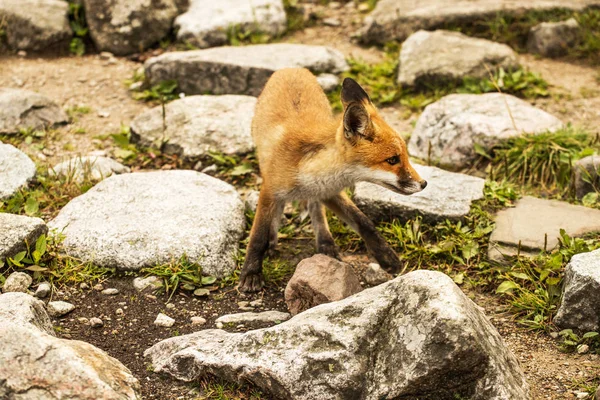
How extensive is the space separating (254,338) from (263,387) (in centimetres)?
29

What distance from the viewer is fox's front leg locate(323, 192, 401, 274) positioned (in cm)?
588

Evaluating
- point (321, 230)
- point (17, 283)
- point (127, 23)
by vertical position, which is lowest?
point (321, 230)

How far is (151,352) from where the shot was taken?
4.67 metres

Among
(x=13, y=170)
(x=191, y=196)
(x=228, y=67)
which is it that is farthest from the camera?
(x=228, y=67)

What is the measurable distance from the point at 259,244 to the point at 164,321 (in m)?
1.04

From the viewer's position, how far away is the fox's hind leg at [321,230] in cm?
614

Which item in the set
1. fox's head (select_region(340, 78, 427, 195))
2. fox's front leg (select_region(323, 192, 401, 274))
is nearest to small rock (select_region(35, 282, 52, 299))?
fox's front leg (select_region(323, 192, 401, 274))

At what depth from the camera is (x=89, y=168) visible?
22.2 ft

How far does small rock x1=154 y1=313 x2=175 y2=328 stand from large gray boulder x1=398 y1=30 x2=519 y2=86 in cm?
473

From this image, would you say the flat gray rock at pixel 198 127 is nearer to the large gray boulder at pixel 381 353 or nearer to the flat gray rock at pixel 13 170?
the flat gray rock at pixel 13 170

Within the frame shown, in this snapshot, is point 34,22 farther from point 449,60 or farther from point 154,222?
point 449,60

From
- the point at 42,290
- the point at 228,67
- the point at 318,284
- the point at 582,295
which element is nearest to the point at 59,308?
the point at 42,290

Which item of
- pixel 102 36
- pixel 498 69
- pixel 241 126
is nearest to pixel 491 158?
pixel 498 69

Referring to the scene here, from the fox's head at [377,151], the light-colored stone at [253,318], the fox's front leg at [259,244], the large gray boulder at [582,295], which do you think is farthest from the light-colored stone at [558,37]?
the light-colored stone at [253,318]
